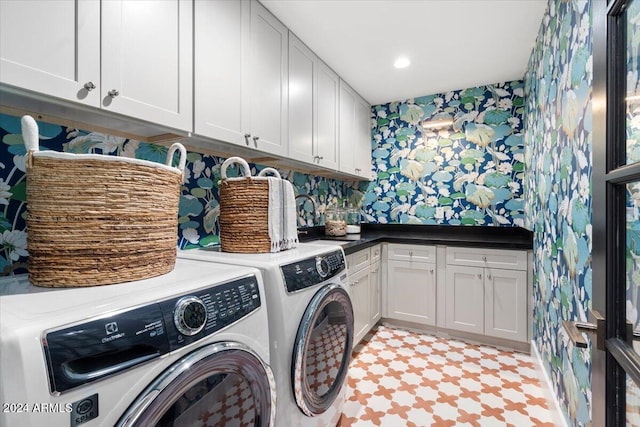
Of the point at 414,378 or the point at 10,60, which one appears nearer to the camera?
the point at 10,60

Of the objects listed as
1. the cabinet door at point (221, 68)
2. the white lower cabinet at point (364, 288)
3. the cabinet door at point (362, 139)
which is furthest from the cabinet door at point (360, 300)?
the cabinet door at point (221, 68)

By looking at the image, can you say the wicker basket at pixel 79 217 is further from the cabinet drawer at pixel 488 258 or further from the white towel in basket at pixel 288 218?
the cabinet drawer at pixel 488 258

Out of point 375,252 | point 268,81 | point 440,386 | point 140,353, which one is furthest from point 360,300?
point 140,353

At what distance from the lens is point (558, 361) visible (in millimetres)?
1545

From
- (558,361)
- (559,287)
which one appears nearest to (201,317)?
(559,287)

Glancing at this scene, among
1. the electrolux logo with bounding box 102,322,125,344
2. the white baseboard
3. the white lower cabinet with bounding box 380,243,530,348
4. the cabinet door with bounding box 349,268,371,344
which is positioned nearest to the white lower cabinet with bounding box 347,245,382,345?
the cabinet door with bounding box 349,268,371,344

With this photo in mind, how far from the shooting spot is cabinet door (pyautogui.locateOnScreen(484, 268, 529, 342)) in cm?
234

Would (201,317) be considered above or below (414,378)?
above

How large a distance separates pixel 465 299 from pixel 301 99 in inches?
83.5

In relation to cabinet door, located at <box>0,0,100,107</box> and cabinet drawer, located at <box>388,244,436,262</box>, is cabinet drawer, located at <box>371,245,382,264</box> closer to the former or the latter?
cabinet drawer, located at <box>388,244,436,262</box>

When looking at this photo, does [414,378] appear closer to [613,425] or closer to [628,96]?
[613,425]

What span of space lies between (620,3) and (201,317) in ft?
3.72

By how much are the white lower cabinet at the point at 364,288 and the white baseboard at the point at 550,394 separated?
1150mm

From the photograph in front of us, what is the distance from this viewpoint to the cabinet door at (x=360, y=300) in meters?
2.25
